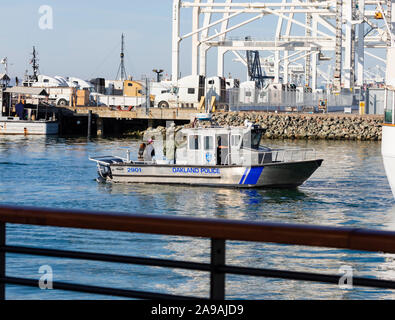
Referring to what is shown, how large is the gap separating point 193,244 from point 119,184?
41.0 ft

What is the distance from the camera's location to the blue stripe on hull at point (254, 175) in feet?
90.9

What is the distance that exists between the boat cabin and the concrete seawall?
31.5 meters

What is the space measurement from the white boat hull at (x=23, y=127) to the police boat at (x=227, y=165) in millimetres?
34922

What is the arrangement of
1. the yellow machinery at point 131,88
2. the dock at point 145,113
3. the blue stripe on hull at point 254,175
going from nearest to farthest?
the blue stripe on hull at point 254,175, the dock at point 145,113, the yellow machinery at point 131,88

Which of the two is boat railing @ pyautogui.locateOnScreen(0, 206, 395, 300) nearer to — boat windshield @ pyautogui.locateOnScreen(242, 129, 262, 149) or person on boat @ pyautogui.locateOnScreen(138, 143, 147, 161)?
boat windshield @ pyautogui.locateOnScreen(242, 129, 262, 149)

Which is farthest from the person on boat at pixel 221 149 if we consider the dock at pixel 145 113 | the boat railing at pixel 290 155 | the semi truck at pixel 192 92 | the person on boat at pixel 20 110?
the person on boat at pixel 20 110

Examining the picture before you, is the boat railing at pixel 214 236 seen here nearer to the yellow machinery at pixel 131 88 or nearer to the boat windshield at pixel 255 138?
the boat windshield at pixel 255 138

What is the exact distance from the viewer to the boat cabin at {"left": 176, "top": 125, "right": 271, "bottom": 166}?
27.9m

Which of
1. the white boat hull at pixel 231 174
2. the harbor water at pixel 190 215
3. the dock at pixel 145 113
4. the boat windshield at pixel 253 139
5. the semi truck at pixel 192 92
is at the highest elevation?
the semi truck at pixel 192 92

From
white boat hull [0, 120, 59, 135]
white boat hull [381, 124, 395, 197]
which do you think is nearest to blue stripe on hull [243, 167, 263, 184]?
white boat hull [381, 124, 395, 197]

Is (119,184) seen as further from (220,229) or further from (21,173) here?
(220,229)
